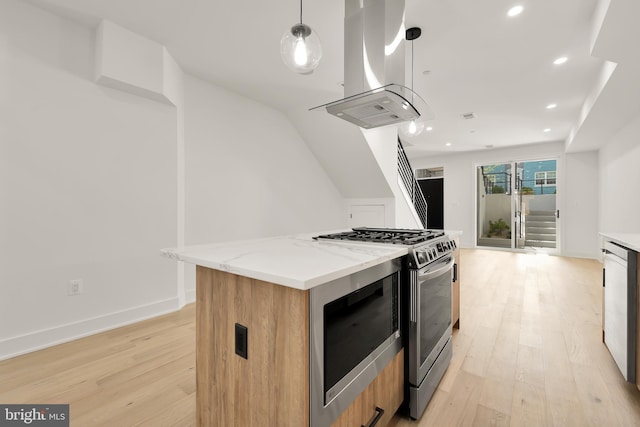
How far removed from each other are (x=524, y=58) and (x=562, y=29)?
47 centimetres

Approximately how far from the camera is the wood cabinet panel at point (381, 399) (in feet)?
3.64

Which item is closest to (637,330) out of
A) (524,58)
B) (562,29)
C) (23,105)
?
(562,29)

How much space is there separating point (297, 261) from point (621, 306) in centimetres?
211

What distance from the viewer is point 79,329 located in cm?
234

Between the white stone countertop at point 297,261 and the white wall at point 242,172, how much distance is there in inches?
79.1

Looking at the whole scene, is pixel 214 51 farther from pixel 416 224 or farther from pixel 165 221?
pixel 416 224

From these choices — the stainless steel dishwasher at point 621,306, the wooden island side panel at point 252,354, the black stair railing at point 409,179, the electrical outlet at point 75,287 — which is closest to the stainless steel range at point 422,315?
the wooden island side panel at point 252,354

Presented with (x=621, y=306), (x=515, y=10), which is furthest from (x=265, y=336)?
(x=515, y=10)

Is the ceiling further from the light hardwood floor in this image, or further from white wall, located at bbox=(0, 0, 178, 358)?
the light hardwood floor

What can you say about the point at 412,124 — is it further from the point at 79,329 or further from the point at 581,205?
the point at 581,205

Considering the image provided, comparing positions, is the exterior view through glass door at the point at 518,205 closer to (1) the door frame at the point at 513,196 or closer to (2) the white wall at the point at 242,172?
(1) the door frame at the point at 513,196

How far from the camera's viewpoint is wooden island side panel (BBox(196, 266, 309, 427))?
0.92 meters

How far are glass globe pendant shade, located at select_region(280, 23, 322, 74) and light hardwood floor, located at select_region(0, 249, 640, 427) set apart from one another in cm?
198

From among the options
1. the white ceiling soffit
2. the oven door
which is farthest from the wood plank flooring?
the white ceiling soffit
